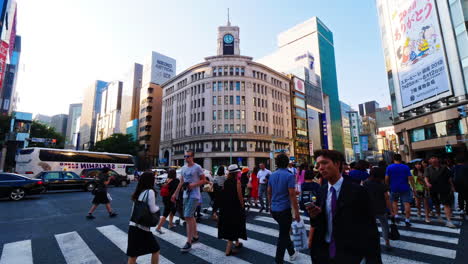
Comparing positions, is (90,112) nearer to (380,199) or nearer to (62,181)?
(62,181)

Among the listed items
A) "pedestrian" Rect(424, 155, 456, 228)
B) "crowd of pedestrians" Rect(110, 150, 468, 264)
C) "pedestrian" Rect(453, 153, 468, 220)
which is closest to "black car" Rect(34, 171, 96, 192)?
"crowd of pedestrians" Rect(110, 150, 468, 264)

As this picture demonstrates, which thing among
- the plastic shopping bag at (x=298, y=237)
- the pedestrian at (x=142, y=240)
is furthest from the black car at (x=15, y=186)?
the plastic shopping bag at (x=298, y=237)

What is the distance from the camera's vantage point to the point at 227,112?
5009 cm

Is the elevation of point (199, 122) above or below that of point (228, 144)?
above

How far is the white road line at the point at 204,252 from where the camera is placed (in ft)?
14.2

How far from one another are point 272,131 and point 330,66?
48422 millimetres

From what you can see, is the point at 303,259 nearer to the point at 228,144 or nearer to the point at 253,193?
the point at 253,193

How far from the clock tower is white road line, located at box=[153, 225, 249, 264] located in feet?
186

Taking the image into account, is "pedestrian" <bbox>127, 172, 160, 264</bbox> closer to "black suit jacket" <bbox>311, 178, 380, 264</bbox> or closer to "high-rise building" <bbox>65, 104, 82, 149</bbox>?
"black suit jacket" <bbox>311, 178, 380, 264</bbox>

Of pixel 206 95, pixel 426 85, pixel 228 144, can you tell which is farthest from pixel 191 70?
pixel 426 85

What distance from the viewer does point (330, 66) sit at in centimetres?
8562

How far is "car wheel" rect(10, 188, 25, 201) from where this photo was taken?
40.8 feet

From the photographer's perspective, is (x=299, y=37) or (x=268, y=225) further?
(x=299, y=37)

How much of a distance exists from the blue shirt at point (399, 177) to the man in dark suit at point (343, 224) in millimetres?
5708
